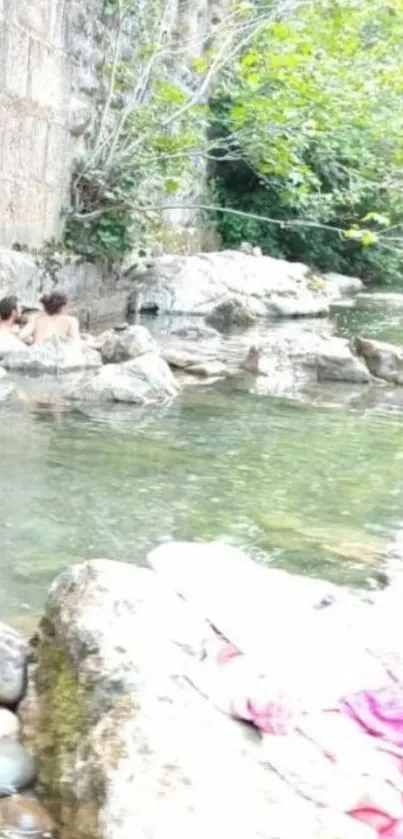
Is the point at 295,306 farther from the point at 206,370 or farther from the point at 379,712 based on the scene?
the point at 379,712

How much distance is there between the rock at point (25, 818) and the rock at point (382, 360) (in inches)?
329

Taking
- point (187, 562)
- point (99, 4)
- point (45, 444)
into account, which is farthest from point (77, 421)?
point (99, 4)

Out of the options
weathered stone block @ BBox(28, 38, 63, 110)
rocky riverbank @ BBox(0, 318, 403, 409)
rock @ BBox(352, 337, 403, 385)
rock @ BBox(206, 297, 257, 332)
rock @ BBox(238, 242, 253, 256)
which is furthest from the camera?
rock @ BBox(238, 242, 253, 256)

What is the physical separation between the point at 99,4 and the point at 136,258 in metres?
3.27

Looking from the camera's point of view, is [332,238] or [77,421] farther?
[332,238]

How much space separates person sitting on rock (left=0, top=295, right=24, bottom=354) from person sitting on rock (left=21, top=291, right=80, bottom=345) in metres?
0.16

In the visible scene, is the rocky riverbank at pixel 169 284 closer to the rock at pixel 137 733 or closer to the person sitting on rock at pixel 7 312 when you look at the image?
the person sitting on rock at pixel 7 312

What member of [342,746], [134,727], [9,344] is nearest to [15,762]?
[134,727]

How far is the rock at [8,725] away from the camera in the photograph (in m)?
3.09

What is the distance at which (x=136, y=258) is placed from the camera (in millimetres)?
15266

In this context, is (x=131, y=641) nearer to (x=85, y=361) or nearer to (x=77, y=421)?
(x=77, y=421)

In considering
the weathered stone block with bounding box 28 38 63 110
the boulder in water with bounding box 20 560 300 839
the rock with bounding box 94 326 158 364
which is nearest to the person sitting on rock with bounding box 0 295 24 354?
the rock with bounding box 94 326 158 364

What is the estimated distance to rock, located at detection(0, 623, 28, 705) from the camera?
325cm

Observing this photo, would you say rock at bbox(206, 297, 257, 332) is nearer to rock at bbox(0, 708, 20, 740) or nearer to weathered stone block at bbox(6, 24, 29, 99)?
weathered stone block at bbox(6, 24, 29, 99)
